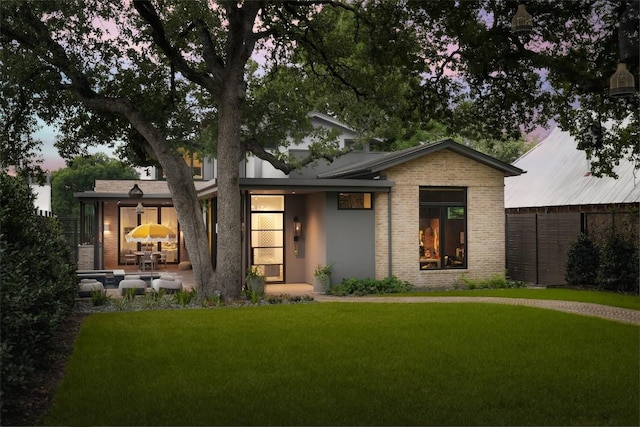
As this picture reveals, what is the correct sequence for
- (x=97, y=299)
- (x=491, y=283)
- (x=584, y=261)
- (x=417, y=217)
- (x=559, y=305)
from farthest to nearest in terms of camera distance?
(x=417, y=217)
(x=491, y=283)
(x=584, y=261)
(x=97, y=299)
(x=559, y=305)

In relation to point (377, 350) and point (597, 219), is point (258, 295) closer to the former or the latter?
point (377, 350)

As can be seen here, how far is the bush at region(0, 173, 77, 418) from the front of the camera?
→ 7117mm

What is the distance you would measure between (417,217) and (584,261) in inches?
200

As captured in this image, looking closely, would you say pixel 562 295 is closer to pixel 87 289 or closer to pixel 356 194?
pixel 356 194

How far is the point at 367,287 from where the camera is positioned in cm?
2019

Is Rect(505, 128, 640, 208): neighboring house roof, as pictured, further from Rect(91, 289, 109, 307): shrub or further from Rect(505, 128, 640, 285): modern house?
Rect(91, 289, 109, 307): shrub

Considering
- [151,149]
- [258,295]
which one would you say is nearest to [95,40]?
[151,149]

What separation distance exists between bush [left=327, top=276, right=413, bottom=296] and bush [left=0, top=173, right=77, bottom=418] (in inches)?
307

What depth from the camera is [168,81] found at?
20.5 metres

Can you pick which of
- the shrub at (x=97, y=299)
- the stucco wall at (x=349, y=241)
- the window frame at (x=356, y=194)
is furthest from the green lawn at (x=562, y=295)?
the shrub at (x=97, y=299)

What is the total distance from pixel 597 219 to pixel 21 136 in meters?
17.2

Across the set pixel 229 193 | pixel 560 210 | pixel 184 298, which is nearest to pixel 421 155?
pixel 560 210

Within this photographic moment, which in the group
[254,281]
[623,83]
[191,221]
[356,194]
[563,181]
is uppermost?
[623,83]

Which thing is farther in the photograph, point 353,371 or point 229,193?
point 229,193
